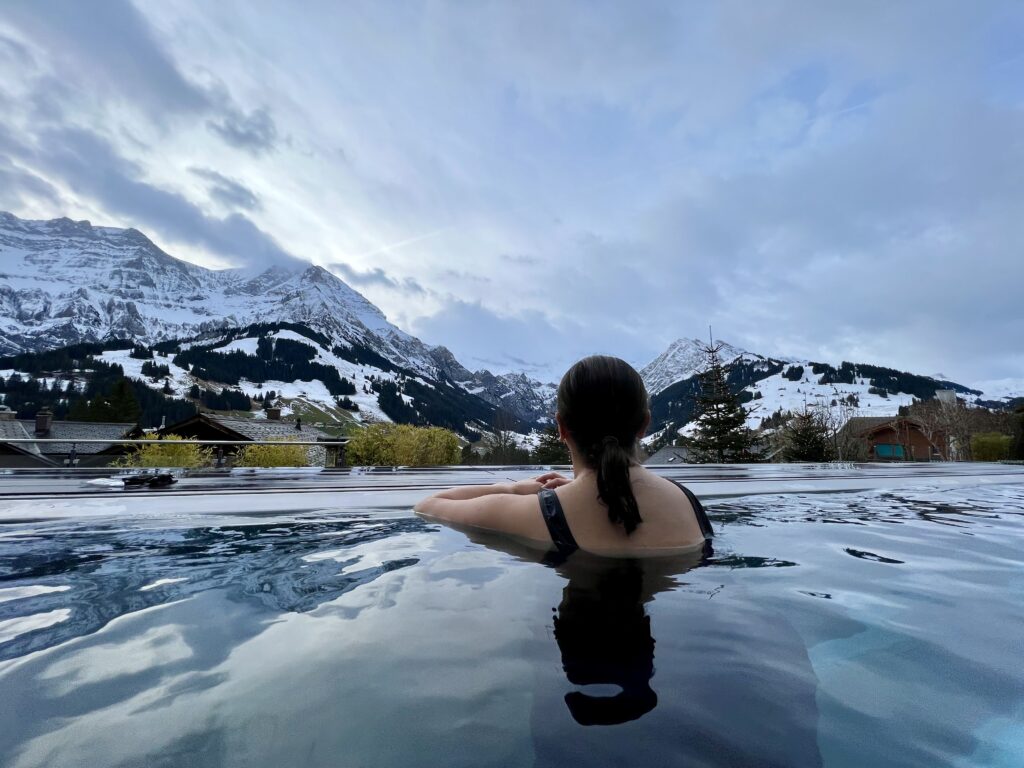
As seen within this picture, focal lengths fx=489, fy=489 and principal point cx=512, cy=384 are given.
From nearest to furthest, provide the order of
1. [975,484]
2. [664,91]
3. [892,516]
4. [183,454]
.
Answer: [892,516], [975,484], [664,91], [183,454]

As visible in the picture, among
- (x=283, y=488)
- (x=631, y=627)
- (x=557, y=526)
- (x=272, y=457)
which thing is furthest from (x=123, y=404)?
(x=631, y=627)

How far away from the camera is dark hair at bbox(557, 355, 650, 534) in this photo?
1728 millimetres

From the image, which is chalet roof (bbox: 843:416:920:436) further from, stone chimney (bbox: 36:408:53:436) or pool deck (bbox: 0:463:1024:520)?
stone chimney (bbox: 36:408:53:436)

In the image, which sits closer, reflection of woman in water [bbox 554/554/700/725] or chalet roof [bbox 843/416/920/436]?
reflection of woman in water [bbox 554/554/700/725]

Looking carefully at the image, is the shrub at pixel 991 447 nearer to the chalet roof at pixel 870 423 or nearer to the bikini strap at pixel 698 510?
the chalet roof at pixel 870 423

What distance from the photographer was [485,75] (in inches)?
518

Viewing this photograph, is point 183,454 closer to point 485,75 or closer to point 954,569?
point 485,75

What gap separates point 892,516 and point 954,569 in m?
1.43

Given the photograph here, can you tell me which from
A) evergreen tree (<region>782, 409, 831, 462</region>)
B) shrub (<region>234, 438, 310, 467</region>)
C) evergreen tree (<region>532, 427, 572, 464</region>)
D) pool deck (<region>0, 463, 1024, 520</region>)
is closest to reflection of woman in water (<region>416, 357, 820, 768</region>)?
pool deck (<region>0, 463, 1024, 520</region>)

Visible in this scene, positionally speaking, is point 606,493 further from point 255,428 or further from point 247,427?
point 255,428

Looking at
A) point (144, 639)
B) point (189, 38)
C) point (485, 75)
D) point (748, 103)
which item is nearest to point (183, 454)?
point (189, 38)

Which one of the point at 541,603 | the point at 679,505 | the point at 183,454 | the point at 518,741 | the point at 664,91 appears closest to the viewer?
the point at 518,741

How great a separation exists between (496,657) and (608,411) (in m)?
0.87

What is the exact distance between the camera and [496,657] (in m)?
1.22
